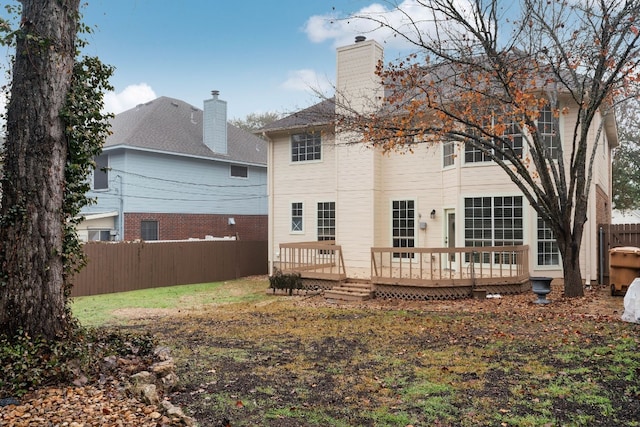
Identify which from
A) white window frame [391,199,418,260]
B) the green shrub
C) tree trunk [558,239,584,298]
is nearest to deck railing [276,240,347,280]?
the green shrub

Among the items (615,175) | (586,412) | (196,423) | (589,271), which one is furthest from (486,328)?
(615,175)

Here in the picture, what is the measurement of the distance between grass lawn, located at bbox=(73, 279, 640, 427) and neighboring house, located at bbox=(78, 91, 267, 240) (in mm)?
10365

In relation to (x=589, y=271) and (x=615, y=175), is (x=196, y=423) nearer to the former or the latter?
(x=589, y=271)

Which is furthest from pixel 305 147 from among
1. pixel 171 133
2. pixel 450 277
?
pixel 171 133

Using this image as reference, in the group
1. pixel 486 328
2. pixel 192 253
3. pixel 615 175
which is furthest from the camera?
pixel 615 175

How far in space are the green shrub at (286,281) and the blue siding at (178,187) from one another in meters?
8.63

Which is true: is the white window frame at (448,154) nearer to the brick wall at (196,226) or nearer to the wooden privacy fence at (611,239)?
the wooden privacy fence at (611,239)

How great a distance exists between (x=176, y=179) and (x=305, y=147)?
7571mm

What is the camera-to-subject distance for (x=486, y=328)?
825 cm

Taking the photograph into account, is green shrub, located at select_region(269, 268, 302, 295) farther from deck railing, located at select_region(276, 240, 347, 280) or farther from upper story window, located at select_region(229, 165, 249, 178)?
upper story window, located at select_region(229, 165, 249, 178)

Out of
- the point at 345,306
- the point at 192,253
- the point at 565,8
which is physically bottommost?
the point at 345,306

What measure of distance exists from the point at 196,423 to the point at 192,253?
14065mm

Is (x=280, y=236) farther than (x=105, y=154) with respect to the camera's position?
No

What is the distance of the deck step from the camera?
1273 centimetres
